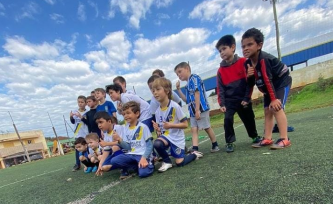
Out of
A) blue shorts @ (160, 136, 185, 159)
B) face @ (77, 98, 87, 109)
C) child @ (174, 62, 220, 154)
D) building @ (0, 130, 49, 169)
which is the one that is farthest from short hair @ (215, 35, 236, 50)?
building @ (0, 130, 49, 169)

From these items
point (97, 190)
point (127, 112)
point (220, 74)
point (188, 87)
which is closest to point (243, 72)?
point (220, 74)

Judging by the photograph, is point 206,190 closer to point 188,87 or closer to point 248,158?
point 248,158

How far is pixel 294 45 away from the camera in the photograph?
21.4 meters

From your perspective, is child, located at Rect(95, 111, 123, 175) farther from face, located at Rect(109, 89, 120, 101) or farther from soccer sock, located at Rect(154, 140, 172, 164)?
soccer sock, located at Rect(154, 140, 172, 164)

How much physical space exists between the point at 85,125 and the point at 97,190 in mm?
2775

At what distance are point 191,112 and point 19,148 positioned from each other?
37.7 m

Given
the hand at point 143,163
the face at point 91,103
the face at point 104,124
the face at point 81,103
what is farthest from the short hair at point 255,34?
the face at point 81,103

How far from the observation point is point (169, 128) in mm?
2969

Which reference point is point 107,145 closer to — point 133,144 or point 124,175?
point 133,144

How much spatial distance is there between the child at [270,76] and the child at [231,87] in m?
0.29

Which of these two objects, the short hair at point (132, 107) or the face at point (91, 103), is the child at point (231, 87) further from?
the face at point (91, 103)

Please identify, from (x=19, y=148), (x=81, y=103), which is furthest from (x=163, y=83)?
(x=19, y=148)

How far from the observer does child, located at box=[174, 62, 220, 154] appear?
3.60 meters

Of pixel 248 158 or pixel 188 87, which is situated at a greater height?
pixel 188 87
